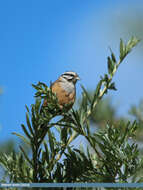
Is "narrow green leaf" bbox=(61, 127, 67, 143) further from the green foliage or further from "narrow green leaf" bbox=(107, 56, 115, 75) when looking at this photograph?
"narrow green leaf" bbox=(107, 56, 115, 75)

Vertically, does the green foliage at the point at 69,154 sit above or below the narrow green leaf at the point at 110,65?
below

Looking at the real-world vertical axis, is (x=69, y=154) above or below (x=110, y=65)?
below

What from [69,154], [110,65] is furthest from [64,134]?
[110,65]

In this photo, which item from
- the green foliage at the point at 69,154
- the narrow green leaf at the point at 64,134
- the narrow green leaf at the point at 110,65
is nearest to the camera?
the green foliage at the point at 69,154

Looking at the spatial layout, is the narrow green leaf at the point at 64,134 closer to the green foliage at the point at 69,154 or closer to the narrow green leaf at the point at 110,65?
the green foliage at the point at 69,154

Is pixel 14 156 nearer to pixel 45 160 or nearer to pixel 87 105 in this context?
pixel 45 160

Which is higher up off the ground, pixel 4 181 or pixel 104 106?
pixel 104 106

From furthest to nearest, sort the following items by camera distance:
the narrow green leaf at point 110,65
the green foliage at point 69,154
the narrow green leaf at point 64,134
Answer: the narrow green leaf at point 110,65
the narrow green leaf at point 64,134
the green foliage at point 69,154

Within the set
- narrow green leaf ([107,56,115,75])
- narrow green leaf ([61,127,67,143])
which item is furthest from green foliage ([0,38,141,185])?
narrow green leaf ([107,56,115,75])

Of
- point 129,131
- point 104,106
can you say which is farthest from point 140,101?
point 129,131

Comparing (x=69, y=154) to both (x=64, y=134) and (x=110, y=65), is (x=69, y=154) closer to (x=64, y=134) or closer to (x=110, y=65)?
(x=64, y=134)

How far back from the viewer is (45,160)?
3.33 feet

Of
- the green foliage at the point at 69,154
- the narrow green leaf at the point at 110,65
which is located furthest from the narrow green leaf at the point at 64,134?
the narrow green leaf at the point at 110,65

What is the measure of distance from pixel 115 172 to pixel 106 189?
0.08 m
